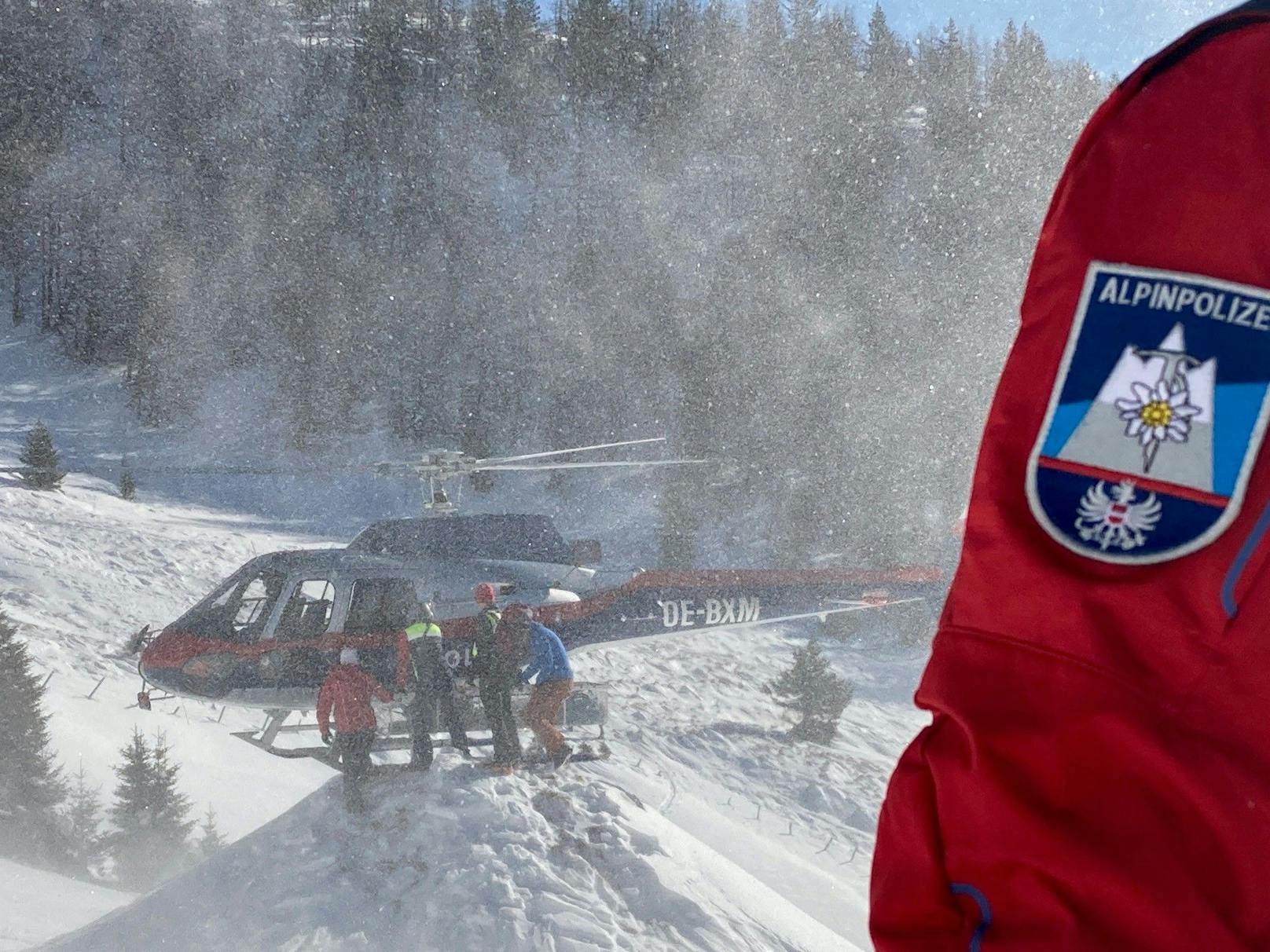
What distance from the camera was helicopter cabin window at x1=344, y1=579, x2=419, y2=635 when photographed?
4.98 m

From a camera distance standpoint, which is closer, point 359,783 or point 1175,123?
point 1175,123

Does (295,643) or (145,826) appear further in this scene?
(145,826)

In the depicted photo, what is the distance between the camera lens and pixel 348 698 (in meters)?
4.49

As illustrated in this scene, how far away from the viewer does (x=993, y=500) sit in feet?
1.93

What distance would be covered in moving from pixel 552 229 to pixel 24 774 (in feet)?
64.1

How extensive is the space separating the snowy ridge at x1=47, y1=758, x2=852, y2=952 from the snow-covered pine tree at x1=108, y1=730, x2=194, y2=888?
2099 mm

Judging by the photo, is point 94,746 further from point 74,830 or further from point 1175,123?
point 1175,123

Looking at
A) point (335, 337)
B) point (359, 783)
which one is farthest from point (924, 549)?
point (335, 337)

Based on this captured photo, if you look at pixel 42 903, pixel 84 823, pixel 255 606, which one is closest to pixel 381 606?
pixel 255 606

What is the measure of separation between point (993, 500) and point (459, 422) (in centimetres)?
1685

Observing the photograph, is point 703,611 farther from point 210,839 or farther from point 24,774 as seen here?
point 24,774

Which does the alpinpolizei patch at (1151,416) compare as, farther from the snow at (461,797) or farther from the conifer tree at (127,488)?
the conifer tree at (127,488)

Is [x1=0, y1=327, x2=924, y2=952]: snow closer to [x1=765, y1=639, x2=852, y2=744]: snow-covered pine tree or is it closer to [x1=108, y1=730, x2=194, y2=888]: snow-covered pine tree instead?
[x1=765, y1=639, x2=852, y2=744]: snow-covered pine tree

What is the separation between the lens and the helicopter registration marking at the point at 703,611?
5.30 meters
